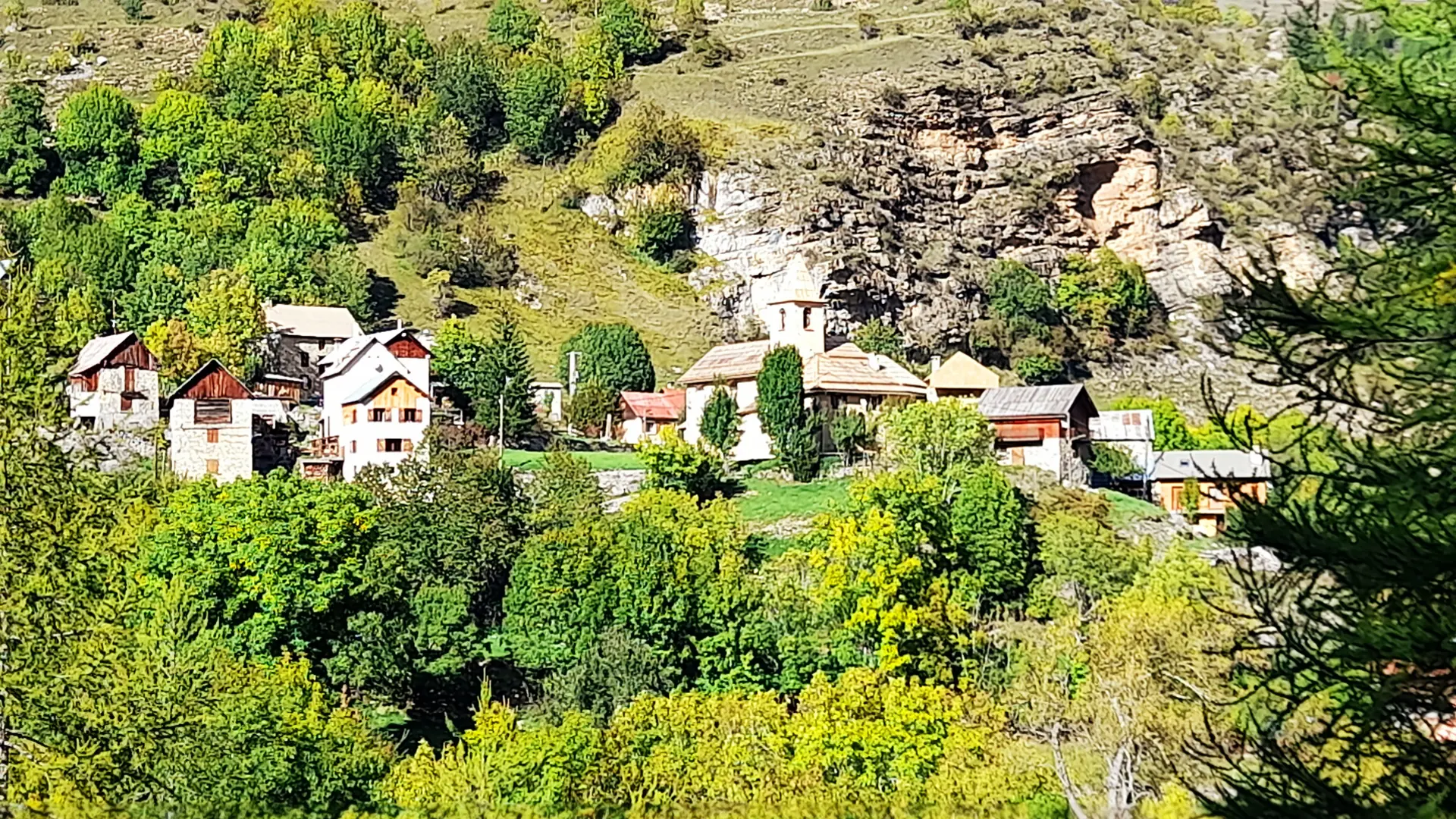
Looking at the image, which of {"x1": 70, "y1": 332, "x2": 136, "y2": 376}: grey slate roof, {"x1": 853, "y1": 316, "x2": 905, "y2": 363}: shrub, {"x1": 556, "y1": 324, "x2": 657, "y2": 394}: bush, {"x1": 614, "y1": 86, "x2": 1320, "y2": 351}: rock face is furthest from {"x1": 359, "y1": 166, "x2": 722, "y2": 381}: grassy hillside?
{"x1": 70, "y1": 332, "x2": 136, "y2": 376}: grey slate roof

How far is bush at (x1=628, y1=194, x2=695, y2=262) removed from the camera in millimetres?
77938

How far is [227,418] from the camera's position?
4650 cm

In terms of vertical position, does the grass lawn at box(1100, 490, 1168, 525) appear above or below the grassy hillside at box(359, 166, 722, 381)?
above

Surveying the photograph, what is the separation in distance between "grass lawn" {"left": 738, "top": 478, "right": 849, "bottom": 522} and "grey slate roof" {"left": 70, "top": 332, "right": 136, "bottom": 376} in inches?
804

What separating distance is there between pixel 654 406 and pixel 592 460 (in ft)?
29.2

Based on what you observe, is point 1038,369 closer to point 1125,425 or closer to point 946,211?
point 1125,425

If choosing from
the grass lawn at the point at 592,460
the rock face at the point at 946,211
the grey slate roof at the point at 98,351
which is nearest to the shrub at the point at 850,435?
the grass lawn at the point at 592,460

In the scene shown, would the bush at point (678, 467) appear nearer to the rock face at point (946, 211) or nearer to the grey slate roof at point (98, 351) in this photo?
the grey slate roof at point (98, 351)

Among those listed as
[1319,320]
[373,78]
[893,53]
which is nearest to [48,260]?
[373,78]

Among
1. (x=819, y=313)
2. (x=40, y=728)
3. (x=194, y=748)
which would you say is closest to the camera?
(x=40, y=728)

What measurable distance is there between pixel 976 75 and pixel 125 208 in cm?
4636

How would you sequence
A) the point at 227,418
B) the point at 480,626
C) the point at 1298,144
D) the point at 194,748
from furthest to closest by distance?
the point at 1298,144, the point at 227,418, the point at 480,626, the point at 194,748

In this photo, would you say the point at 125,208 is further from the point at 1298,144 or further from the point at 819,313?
the point at 1298,144

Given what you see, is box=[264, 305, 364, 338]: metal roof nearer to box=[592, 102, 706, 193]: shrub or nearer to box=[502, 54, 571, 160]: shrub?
box=[592, 102, 706, 193]: shrub
